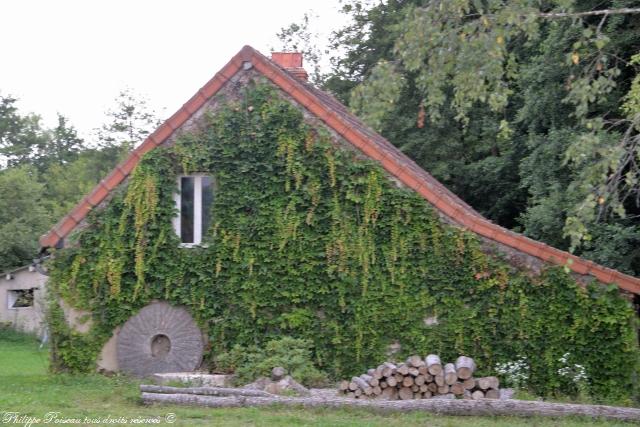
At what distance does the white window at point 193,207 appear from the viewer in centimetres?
1620

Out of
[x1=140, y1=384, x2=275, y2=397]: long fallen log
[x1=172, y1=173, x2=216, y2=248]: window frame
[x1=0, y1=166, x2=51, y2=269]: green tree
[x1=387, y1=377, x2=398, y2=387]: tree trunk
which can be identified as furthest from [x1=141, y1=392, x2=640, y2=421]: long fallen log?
[x1=0, y1=166, x2=51, y2=269]: green tree

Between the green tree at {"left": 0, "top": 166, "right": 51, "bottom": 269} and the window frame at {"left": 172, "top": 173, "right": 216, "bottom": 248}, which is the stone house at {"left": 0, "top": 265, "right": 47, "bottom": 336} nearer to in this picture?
the green tree at {"left": 0, "top": 166, "right": 51, "bottom": 269}

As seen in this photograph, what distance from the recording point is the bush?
576 inches

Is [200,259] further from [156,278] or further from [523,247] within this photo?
[523,247]

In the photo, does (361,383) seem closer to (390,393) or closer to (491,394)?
(390,393)

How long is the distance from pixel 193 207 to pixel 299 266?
244 cm

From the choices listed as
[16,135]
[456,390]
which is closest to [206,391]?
[456,390]

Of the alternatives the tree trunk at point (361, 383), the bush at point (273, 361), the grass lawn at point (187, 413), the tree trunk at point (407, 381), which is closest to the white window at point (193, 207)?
the bush at point (273, 361)

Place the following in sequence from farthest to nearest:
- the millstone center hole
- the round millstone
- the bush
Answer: the millstone center hole
the round millstone
the bush

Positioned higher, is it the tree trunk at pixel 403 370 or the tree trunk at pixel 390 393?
the tree trunk at pixel 403 370

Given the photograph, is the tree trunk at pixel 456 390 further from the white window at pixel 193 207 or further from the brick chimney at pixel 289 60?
the brick chimney at pixel 289 60

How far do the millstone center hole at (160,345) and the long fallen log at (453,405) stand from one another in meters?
3.60

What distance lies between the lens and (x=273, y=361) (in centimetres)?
1467

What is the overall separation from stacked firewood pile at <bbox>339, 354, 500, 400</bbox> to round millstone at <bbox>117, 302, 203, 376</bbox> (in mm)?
3915
